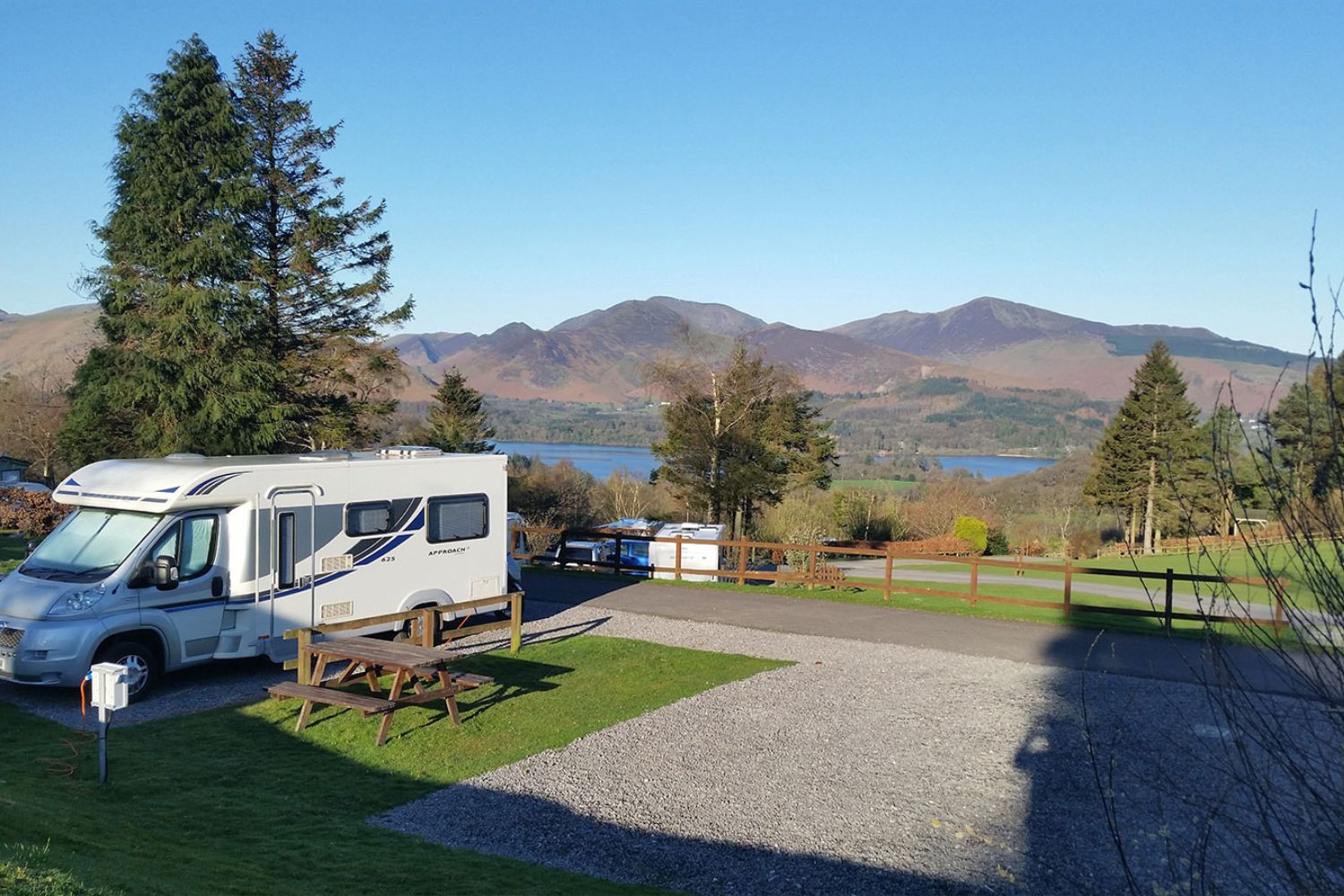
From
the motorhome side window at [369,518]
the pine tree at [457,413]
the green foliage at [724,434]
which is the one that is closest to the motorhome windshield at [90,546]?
the motorhome side window at [369,518]

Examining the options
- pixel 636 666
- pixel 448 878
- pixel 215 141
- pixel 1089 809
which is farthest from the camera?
pixel 215 141

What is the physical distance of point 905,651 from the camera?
1400 centimetres

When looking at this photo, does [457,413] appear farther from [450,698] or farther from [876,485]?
[450,698]

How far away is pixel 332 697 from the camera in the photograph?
942 centimetres

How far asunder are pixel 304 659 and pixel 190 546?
1.99 metres

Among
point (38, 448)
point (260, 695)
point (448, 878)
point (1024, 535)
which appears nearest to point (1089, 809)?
point (448, 878)

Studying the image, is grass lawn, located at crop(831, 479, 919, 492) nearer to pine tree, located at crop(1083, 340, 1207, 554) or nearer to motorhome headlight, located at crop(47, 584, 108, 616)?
pine tree, located at crop(1083, 340, 1207, 554)

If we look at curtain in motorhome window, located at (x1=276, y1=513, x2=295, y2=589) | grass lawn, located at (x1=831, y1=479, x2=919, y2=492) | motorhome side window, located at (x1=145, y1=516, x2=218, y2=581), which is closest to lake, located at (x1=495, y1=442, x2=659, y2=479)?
grass lawn, located at (x1=831, y1=479, x2=919, y2=492)

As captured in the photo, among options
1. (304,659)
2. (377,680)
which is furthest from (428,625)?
(304,659)

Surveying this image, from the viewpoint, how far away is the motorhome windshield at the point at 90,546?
1066cm

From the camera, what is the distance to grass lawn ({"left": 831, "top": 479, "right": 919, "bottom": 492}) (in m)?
65.8

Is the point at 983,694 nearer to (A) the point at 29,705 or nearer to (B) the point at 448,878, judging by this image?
(B) the point at 448,878

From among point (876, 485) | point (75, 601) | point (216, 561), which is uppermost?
point (216, 561)

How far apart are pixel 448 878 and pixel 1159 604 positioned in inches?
817
